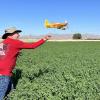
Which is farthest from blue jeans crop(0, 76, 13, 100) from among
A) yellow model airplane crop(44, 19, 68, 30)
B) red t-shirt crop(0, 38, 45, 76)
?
yellow model airplane crop(44, 19, 68, 30)

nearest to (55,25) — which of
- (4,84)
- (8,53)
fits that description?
(8,53)

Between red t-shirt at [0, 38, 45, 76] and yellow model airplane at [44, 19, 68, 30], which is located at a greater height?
yellow model airplane at [44, 19, 68, 30]

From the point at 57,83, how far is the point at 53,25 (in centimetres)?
245

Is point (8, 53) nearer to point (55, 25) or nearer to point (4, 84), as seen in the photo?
point (4, 84)

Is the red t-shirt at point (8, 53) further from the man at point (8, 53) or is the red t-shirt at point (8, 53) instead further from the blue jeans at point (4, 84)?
the blue jeans at point (4, 84)

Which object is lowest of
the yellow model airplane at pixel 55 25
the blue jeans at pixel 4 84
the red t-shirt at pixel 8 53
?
the blue jeans at pixel 4 84

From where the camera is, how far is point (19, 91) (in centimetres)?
1000

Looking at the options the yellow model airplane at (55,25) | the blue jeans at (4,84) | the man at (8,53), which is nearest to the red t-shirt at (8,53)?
the man at (8,53)

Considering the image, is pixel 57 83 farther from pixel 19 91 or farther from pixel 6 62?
pixel 6 62

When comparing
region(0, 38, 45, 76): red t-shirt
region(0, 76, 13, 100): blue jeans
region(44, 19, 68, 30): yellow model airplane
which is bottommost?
region(0, 76, 13, 100): blue jeans

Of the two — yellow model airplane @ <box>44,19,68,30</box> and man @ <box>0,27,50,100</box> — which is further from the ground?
yellow model airplane @ <box>44,19,68,30</box>

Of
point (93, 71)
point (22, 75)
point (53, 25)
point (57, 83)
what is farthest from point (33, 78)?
point (53, 25)

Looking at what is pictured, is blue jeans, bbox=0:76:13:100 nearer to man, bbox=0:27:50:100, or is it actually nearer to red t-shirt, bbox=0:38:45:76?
man, bbox=0:27:50:100

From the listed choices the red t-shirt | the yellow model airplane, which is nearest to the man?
the red t-shirt
